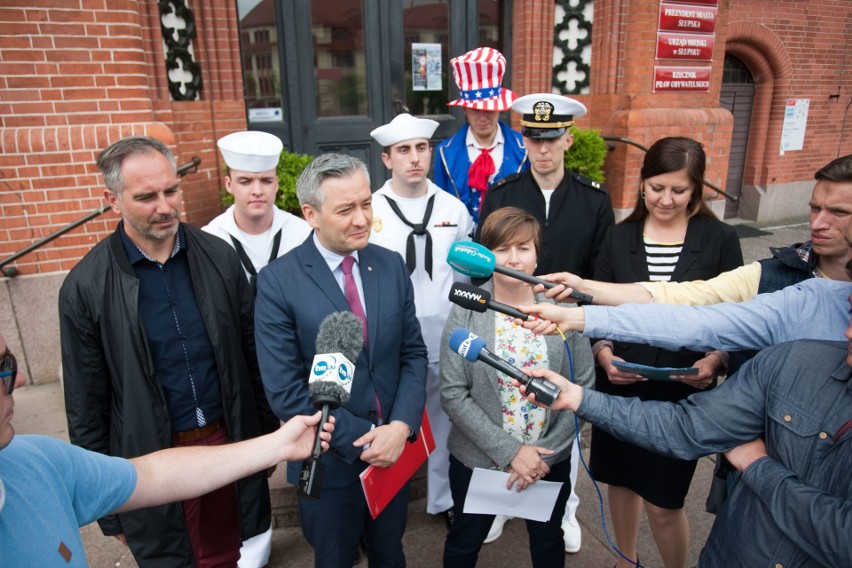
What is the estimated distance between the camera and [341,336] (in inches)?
77.5

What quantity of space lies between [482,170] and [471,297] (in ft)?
7.13

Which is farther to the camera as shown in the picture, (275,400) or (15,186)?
(15,186)

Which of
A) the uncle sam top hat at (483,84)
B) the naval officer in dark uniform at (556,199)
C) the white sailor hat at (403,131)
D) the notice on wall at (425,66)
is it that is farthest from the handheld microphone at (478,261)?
the notice on wall at (425,66)

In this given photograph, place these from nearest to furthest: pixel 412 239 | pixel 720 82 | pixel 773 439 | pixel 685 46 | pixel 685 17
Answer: pixel 773 439
pixel 412 239
pixel 685 17
pixel 685 46
pixel 720 82

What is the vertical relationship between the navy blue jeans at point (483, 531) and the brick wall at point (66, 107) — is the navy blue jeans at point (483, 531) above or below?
below

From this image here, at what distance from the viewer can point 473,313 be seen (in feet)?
8.74

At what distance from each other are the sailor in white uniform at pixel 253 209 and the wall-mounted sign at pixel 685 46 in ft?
18.3

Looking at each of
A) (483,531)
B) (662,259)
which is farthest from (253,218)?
(662,259)

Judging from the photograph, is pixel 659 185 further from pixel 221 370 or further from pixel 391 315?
pixel 221 370

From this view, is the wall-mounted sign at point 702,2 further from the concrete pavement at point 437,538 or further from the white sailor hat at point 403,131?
the concrete pavement at point 437,538

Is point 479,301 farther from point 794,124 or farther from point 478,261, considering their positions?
point 794,124

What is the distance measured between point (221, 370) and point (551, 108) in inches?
92.1

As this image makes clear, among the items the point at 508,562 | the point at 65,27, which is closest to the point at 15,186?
the point at 65,27

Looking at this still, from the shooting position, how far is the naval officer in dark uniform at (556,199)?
343cm
